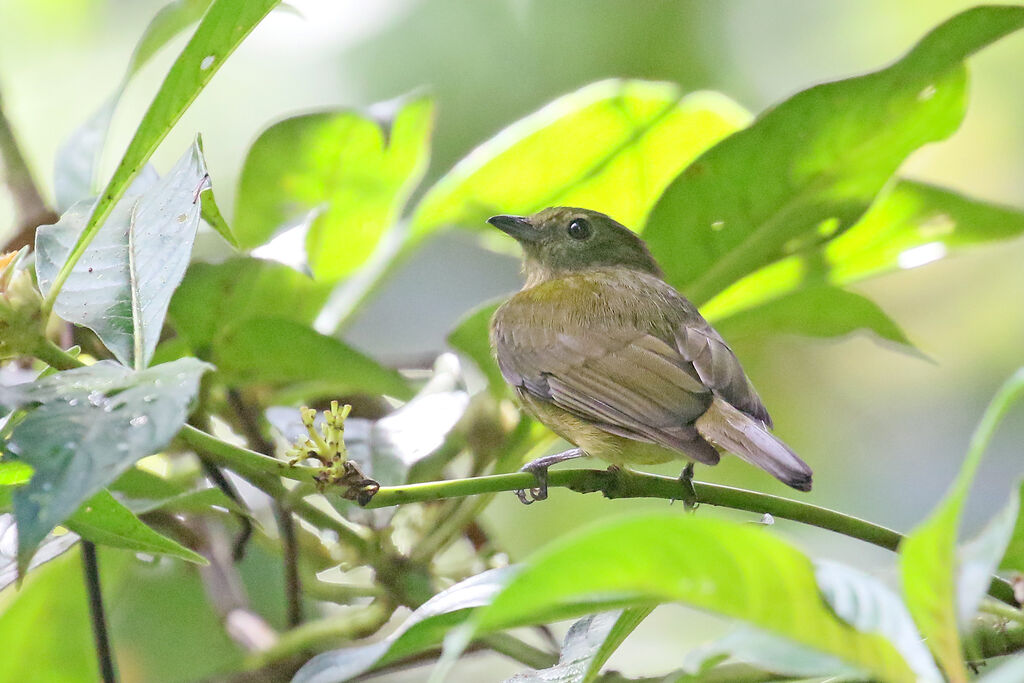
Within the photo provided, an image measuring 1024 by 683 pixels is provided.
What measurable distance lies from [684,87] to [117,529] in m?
3.47

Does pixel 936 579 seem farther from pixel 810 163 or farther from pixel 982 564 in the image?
pixel 810 163

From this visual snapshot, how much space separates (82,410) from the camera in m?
1.17

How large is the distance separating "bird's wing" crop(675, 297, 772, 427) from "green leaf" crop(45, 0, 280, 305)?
1323 millimetres

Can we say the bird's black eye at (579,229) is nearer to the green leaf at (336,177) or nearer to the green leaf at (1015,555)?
the green leaf at (336,177)

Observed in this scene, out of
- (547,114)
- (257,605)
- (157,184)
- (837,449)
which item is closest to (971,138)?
(837,449)

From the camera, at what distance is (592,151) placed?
7.79 feet

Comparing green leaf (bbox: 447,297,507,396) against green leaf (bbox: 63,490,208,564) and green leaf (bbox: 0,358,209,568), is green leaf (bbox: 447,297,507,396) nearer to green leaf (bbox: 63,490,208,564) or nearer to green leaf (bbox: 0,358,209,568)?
green leaf (bbox: 63,490,208,564)

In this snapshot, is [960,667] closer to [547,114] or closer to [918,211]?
[918,211]

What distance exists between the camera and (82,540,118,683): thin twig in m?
1.74

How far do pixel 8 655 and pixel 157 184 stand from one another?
150cm

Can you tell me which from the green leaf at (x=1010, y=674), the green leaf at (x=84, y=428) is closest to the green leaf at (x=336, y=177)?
the green leaf at (x=84, y=428)

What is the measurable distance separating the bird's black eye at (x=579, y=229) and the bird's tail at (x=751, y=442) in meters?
1.16

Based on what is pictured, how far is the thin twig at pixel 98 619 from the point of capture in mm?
1738

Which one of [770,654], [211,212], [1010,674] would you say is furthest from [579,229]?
[1010,674]
